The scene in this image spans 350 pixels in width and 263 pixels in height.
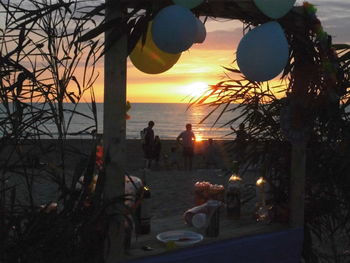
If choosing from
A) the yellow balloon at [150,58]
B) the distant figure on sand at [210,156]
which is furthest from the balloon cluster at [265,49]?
the distant figure on sand at [210,156]

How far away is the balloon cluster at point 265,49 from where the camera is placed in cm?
→ 266

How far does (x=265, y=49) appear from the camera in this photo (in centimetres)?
265

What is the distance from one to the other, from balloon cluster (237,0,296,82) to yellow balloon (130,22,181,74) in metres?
0.60

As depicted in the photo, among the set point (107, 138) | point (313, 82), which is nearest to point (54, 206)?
point (107, 138)

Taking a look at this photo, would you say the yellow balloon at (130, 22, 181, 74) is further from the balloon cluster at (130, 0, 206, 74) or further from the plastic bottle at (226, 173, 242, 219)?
the plastic bottle at (226, 173, 242, 219)

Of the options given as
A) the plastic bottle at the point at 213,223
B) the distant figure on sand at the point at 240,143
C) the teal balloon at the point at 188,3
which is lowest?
the plastic bottle at the point at 213,223

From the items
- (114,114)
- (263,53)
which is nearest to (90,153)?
(114,114)

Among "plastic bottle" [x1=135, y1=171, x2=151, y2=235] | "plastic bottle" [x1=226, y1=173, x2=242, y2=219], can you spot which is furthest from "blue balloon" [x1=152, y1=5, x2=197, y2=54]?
"plastic bottle" [x1=226, y1=173, x2=242, y2=219]

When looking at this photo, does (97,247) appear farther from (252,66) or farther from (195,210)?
(252,66)

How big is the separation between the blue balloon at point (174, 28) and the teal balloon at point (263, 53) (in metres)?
0.31

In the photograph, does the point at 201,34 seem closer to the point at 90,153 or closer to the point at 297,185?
the point at 90,153

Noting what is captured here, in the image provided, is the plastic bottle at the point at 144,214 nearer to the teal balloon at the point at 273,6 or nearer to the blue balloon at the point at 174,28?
the blue balloon at the point at 174,28

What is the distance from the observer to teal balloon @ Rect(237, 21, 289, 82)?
266cm

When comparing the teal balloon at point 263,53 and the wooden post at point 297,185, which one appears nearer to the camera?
the teal balloon at point 263,53
